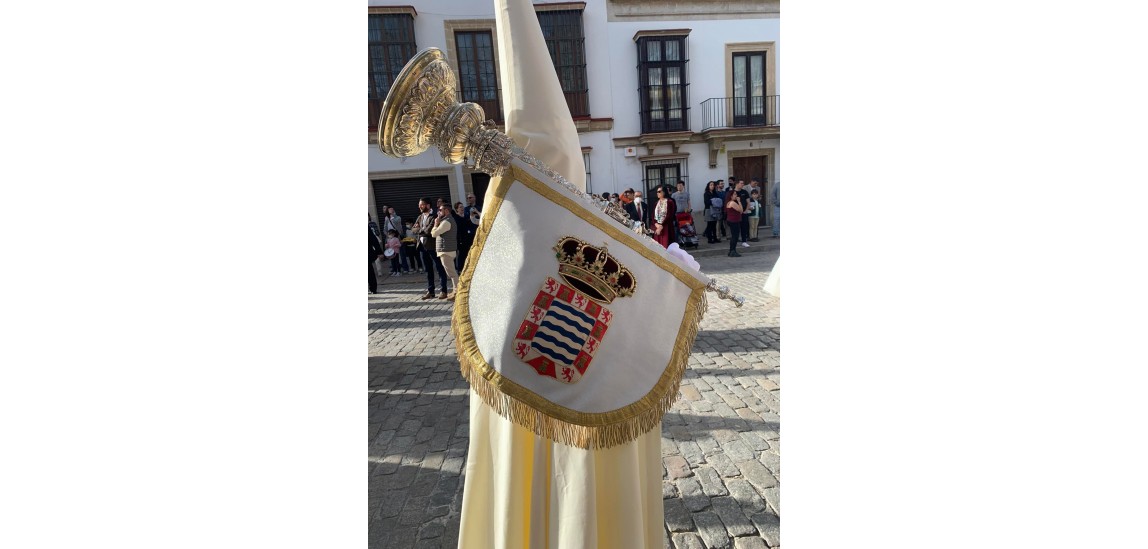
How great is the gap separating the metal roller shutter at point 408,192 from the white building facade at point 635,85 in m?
0.03

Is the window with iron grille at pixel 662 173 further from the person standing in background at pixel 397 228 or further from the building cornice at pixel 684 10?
the person standing in background at pixel 397 228

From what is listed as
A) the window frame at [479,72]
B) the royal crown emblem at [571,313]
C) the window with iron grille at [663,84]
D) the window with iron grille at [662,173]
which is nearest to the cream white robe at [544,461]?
the royal crown emblem at [571,313]

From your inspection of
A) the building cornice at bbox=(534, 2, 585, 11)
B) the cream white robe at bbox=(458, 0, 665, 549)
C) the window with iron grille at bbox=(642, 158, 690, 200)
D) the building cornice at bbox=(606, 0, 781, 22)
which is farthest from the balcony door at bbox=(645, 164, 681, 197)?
the cream white robe at bbox=(458, 0, 665, 549)

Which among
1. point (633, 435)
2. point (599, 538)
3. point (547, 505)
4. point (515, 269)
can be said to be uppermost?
point (515, 269)

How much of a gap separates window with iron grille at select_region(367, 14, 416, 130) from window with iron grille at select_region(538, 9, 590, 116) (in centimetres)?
347

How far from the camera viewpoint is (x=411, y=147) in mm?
1019

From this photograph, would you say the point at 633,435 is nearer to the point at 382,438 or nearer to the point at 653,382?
the point at 653,382

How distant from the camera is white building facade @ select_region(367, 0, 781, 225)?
11.8m

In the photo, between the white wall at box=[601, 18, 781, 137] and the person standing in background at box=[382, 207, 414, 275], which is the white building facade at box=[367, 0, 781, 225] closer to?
the white wall at box=[601, 18, 781, 137]

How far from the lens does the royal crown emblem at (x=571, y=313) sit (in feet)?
3.28

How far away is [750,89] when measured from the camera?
536 inches

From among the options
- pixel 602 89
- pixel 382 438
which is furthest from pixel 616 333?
pixel 602 89

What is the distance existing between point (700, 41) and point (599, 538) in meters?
14.6

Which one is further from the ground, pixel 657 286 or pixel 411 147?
pixel 411 147
